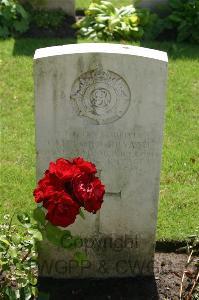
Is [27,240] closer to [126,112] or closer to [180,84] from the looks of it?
[126,112]

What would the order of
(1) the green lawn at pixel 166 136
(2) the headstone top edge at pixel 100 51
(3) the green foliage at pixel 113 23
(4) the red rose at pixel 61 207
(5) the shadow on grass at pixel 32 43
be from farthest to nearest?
(3) the green foliage at pixel 113 23, (5) the shadow on grass at pixel 32 43, (1) the green lawn at pixel 166 136, (2) the headstone top edge at pixel 100 51, (4) the red rose at pixel 61 207

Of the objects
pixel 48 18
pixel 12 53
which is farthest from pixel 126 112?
pixel 48 18

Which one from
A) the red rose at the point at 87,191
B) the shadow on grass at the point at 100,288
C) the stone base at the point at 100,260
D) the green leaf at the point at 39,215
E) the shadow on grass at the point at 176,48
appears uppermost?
the shadow on grass at the point at 176,48

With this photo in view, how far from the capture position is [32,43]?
8367mm

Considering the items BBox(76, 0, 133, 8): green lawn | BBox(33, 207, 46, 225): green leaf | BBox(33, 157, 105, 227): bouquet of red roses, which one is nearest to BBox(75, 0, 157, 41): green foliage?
BBox(76, 0, 133, 8): green lawn

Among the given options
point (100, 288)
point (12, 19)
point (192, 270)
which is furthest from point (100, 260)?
point (12, 19)

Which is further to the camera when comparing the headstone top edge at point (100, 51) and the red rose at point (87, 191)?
the headstone top edge at point (100, 51)

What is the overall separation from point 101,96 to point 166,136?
2.48 metres

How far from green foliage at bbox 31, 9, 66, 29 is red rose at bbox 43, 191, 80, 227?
5.64m

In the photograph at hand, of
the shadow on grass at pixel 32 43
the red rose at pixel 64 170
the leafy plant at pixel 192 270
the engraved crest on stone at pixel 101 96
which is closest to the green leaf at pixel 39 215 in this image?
the red rose at pixel 64 170

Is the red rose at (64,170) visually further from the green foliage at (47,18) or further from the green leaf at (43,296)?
the green foliage at (47,18)

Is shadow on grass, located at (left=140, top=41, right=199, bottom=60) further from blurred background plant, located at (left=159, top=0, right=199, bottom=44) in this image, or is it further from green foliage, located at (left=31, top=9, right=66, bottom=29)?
green foliage, located at (left=31, top=9, right=66, bottom=29)

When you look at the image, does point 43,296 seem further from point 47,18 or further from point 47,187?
point 47,18

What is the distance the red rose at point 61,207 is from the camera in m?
3.42
